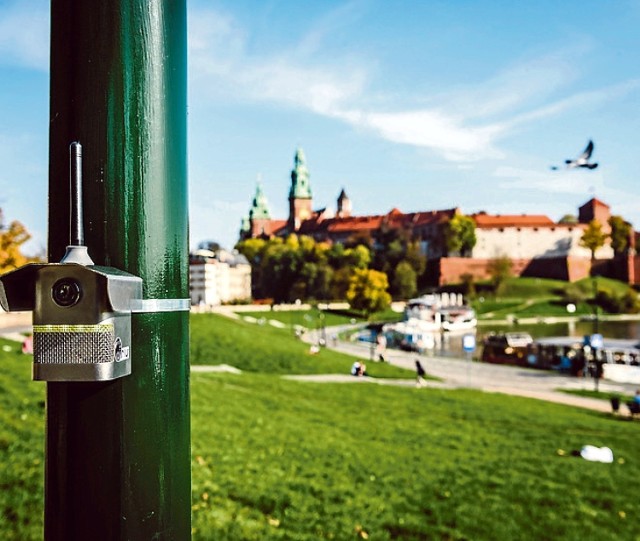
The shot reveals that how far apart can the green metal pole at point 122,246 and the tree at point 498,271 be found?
9952cm

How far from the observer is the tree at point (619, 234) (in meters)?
115

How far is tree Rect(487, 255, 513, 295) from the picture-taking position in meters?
98.5

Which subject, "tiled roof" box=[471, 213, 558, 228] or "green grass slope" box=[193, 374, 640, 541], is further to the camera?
"tiled roof" box=[471, 213, 558, 228]

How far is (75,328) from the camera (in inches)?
50.8

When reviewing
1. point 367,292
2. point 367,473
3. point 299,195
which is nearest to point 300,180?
point 299,195

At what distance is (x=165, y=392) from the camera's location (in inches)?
58.5

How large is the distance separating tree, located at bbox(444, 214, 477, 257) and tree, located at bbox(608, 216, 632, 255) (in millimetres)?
26038

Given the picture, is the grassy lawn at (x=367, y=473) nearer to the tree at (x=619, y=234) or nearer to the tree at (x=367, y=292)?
the tree at (x=367, y=292)

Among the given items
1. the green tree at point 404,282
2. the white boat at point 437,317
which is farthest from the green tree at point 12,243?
the green tree at point 404,282

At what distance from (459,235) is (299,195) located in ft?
154

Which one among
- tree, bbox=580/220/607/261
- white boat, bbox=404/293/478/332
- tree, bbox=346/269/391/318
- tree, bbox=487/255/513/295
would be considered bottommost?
white boat, bbox=404/293/478/332

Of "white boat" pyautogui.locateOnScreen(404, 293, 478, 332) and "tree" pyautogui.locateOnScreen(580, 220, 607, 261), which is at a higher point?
"tree" pyautogui.locateOnScreen(580, 220, 607, 261)

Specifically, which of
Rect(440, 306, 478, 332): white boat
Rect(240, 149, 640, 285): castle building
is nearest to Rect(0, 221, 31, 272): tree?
Rect(440, 306, 478, 332): white boat

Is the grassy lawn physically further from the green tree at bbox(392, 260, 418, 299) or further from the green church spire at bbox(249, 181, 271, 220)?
the green church spire at bbox(249, 181, 271, 220)
